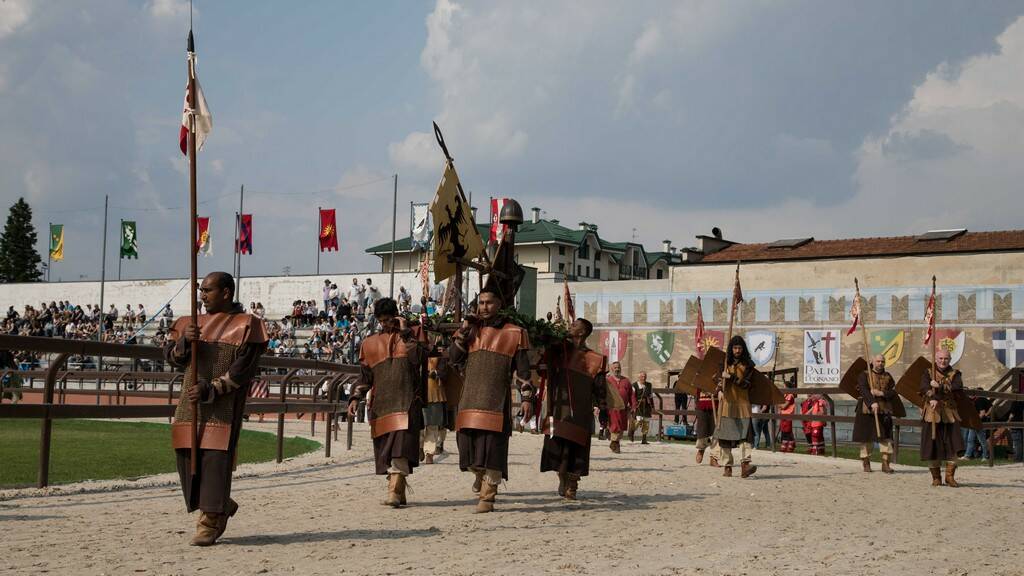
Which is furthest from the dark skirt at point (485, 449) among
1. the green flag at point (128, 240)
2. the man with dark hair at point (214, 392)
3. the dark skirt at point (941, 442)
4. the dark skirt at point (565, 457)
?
the green flag at point (128, 240)

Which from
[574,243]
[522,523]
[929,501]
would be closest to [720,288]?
[574,243]

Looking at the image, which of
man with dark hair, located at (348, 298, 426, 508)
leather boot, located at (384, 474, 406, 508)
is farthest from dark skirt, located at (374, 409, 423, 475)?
leather boot, located at (384, 474, 406, 508)

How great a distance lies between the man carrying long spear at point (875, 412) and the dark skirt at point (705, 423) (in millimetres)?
2630

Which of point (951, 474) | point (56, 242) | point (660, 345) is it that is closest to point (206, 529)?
point (951, 474)

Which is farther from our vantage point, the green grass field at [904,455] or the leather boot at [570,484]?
the green grass field at [904,455]

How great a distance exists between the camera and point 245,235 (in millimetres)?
51406

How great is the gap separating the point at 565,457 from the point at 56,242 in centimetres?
5511

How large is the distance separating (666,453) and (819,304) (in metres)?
23.3

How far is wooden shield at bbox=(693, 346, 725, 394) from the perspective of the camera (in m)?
16.4

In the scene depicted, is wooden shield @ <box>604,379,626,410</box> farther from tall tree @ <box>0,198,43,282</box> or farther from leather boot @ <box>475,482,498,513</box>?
tall tree @ <box>0,198,43,282</box>

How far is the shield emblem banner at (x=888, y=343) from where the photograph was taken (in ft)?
131

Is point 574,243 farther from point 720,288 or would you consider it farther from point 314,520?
point 314,520

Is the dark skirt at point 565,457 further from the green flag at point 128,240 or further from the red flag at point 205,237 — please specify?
the green flag at point 128,240

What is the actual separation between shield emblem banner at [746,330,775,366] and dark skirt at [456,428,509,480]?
32.8 m
